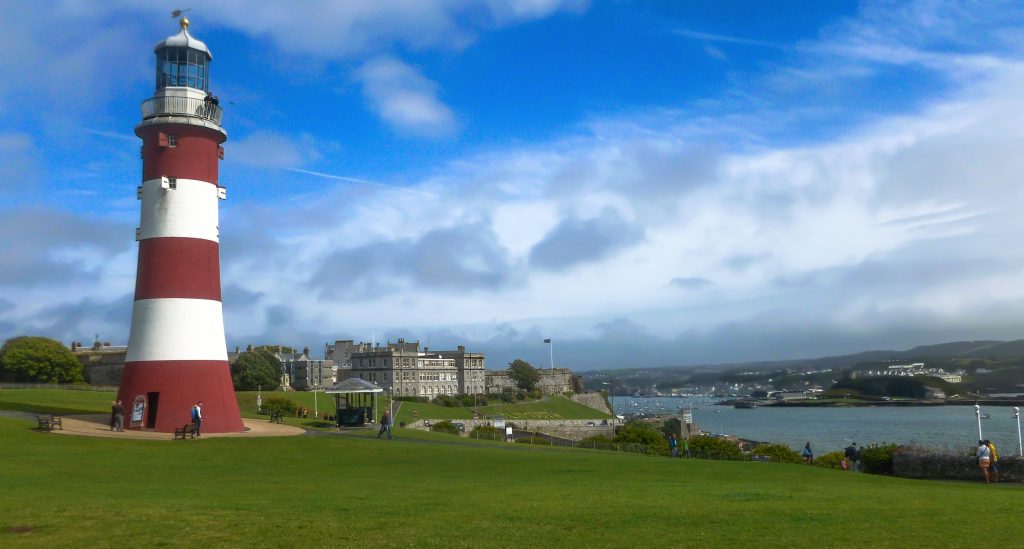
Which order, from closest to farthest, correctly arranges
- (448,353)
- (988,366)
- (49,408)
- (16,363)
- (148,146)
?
(148,146)
(49,408)
(16,363)
(448,353)
(988,366)

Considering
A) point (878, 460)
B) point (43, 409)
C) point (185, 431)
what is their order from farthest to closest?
1. point (43, 409)
2. point (878, 460)
3. point (185, 431)

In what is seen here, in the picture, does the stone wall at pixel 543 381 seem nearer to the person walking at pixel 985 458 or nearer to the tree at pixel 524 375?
the tree at pixel 524 375

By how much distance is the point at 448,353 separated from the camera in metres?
138

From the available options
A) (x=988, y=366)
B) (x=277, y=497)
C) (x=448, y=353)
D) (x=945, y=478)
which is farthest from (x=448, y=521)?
(x=988, y=366)

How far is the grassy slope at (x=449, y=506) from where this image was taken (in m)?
9.86

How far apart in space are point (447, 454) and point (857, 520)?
621 inches

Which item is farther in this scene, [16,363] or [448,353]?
[448,353]

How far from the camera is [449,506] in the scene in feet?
41.1

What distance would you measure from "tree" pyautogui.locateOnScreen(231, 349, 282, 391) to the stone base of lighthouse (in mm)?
57617

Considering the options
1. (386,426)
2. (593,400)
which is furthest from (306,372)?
(386,426)

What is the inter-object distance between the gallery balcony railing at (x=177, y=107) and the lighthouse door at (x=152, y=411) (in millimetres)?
10766

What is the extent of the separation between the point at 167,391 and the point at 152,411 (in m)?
1.11

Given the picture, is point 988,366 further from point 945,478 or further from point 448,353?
point 945,478

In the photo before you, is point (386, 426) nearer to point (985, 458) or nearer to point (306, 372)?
point (985, 458)
